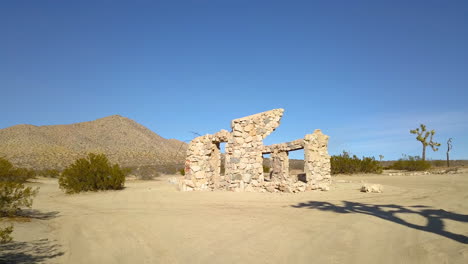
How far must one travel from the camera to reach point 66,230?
216 inches

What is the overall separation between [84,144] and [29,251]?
182 ft

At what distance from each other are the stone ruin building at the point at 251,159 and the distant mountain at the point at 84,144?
19665 mm

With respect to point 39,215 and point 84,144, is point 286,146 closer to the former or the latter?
point 39,215

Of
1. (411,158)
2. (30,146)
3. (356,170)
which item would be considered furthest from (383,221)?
(30,146)

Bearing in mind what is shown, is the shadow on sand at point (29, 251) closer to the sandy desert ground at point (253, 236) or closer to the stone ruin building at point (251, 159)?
the sandy desert ground at point (253, 236)

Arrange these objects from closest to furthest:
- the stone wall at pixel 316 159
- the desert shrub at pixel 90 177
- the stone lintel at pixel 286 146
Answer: the desert shrub at pixel 90 177, the stone wall at pixel 316 159, the stone lintel at pixel 286 146

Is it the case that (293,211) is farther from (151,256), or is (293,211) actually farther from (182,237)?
(151,256)

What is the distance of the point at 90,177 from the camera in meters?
13.5

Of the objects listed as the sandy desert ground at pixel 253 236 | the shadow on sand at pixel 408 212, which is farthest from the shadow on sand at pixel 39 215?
the shadow on sand at pixel 408 212

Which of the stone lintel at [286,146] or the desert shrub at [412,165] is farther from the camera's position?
the desert shrub at [412,165]

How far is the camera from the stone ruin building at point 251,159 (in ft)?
39.2

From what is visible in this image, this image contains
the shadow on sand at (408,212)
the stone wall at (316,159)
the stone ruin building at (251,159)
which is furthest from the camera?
the stone wall at (316,159)

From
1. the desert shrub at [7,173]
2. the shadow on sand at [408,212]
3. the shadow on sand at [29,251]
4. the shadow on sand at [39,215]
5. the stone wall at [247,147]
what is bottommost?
the shadow on sand at [39,215]

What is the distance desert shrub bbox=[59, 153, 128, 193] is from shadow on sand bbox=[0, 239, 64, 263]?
923 centimetres
